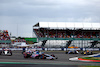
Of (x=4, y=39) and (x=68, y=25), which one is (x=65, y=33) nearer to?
(x=68, y=25)

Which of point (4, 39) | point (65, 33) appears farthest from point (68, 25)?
point (4, 39)

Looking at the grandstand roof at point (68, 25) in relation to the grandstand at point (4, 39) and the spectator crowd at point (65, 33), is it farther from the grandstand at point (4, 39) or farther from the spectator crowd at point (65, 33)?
the grandstand at point (4, 39)

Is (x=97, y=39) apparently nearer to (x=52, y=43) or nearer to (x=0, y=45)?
(x=52, y=43)

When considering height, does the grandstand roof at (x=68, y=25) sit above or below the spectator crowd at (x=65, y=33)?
above

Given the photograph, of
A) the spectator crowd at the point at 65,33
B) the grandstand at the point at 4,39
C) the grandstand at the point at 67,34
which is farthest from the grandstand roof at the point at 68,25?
the grandstand at the point at 4,39

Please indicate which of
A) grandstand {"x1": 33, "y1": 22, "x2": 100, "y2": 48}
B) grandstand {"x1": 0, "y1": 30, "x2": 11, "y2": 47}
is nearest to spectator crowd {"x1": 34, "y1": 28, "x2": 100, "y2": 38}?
grandstand {"x1": 33, "y1": 22, "x2": 100, "y2": 48}

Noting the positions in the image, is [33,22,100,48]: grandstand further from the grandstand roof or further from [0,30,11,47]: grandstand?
[0,30,11,47]: grandstand

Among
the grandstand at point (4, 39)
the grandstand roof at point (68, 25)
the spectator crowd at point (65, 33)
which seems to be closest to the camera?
the grandstand roof at point (68, 25)

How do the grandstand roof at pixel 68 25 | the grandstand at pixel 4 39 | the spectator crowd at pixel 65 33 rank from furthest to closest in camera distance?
1. the grandstand at pixel 4 39
2. the spectator crowd at pixel 65 33
3. the grandstand roof at pixel 68 25

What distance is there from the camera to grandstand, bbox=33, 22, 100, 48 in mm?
59969

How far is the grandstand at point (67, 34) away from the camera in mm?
59969

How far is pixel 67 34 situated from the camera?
204ft

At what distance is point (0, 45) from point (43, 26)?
50.7 ft

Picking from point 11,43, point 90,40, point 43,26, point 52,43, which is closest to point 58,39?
point 52,43
